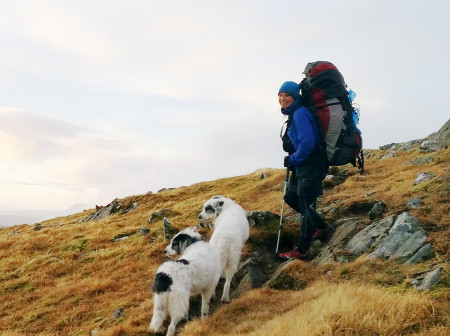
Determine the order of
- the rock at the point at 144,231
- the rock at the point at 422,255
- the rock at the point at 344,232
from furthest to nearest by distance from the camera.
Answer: the rock at the point at 144,231 < the rock at the point at 344,232 < the rock at the point at 422,255

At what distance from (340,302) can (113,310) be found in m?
7.18

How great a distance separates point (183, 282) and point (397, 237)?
493 centimetres

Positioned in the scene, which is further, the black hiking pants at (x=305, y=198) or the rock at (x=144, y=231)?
the rock at (x=144, y=231)

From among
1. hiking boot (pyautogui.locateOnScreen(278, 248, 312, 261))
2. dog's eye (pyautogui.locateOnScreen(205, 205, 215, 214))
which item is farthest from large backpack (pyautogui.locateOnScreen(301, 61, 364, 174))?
dog's eye (pyautogui.locateOnScreen(205, 205, 215, 214))

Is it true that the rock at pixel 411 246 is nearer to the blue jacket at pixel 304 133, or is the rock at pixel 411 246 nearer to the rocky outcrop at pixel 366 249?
the rocky outcrop at pixel 366 249

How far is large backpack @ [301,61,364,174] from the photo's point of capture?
29.2 feet

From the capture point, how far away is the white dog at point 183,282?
763 cm

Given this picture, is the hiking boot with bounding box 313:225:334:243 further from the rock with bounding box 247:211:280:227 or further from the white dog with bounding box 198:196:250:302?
the white dog with bounding box 198:196:250:302

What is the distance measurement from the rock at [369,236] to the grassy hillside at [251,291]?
76 centimetres

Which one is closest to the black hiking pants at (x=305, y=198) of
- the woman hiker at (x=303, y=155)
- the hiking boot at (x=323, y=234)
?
the woman hiker at (x=303, y=155)

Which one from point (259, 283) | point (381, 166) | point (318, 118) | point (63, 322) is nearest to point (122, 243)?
point (63, 322)

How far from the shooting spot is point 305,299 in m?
7.29

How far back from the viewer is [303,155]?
9016mm

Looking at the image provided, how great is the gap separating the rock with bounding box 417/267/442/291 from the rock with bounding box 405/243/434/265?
895mm
